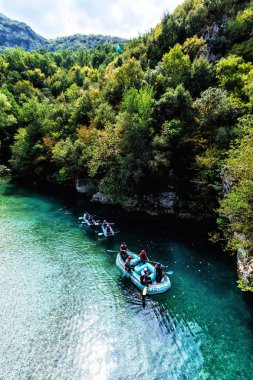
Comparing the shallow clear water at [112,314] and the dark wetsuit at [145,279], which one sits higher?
the dark wetsuit at [145,279]

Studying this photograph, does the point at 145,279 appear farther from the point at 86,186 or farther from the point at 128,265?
the point at 86,186

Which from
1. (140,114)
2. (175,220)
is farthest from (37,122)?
(175,220)

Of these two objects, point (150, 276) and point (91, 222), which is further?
point (91, 222)

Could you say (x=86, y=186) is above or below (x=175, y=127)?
below

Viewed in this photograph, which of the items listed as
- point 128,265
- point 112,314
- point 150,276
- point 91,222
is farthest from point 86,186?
point 112,314

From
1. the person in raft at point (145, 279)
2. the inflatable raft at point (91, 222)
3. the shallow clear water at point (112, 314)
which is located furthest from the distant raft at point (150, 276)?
the inflatable raft at point (91, 222)

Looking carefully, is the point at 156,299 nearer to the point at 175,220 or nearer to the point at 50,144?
the point at 175,220

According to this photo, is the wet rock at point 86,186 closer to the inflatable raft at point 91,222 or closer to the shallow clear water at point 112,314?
the inflatable raft at point 91,222
